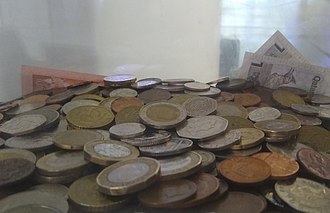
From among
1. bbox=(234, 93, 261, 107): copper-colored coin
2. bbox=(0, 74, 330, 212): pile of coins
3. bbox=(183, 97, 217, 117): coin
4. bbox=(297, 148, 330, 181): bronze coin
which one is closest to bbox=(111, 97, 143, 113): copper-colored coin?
bbox=(0, 74, 330, 212): pile of coins

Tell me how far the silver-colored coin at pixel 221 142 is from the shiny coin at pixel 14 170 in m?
0.26

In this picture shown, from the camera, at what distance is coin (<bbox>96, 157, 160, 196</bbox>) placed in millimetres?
460

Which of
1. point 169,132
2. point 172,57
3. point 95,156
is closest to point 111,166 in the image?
point 95,156

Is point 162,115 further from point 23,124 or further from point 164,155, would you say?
point 23,124

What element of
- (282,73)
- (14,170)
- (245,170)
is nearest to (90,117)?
(14,170)

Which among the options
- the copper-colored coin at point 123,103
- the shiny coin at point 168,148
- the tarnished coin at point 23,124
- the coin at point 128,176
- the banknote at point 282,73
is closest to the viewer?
the coin at point 128,176

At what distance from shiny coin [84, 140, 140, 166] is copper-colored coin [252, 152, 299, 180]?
0.64ft

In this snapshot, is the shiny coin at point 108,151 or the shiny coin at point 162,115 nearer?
the shiny coin at point 108,151

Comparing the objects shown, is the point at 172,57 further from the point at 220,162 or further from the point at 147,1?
the point at 220,162

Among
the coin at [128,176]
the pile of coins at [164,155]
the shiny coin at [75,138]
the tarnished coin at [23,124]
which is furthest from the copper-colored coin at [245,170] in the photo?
the tarnished coin at [23,124]

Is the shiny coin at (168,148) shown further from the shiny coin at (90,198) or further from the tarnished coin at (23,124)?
the tarnished coin at (23,124)

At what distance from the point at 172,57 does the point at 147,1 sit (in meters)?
0.19

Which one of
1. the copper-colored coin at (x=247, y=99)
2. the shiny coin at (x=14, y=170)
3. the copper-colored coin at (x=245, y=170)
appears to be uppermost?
the copper-colored coin at (x=247, y=99)

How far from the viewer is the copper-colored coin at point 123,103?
0.78 m
